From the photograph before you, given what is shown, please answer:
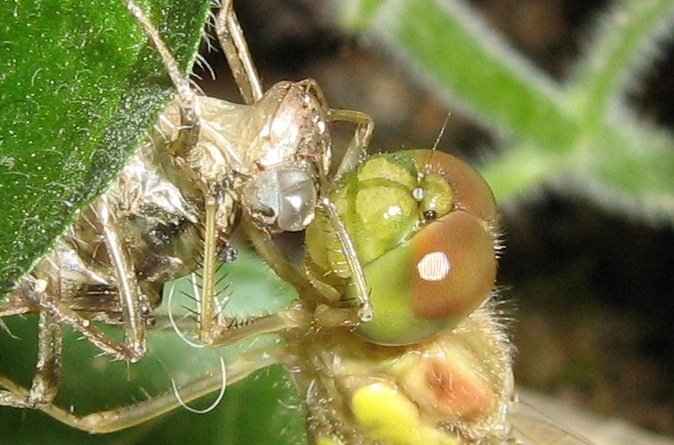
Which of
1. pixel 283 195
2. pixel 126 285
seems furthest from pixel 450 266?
pixel 126 285

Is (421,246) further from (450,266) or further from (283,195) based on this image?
(283,195)

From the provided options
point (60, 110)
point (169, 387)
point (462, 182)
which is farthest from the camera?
point (169, 387)

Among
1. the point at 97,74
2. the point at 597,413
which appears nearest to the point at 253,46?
the point at 597,413

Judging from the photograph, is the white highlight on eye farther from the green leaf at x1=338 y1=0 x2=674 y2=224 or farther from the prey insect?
the green leaf at x1=338 y1=0 x2=674 y2=224

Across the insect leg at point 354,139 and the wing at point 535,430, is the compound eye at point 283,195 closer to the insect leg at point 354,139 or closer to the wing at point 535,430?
the insect leg at point 354,139

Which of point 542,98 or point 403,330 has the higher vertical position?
point 403,330

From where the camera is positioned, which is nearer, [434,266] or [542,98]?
[434,266]

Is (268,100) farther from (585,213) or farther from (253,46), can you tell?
(585,213)
